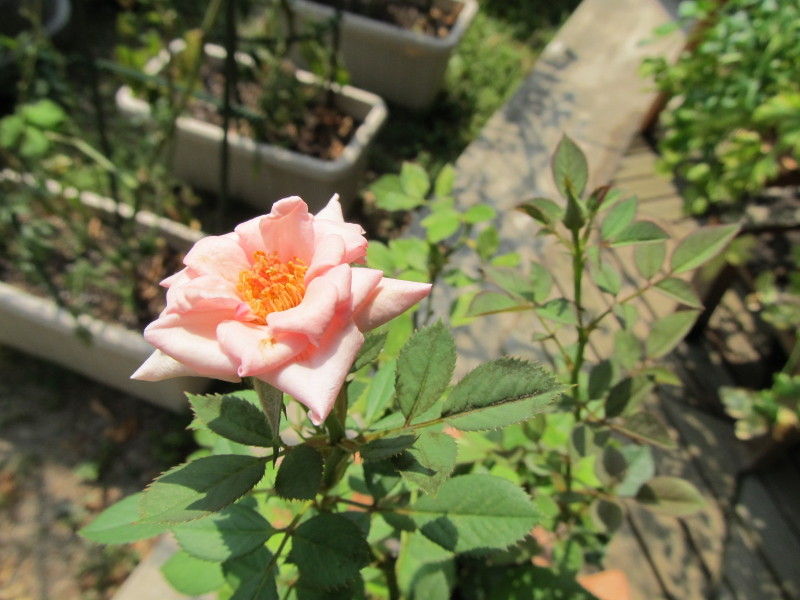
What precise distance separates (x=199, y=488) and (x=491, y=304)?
0.45 meters

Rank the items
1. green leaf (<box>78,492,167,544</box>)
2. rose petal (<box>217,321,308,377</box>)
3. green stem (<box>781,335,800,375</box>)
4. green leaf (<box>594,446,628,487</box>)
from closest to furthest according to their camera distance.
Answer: rose petal (<box>217,321,308,377</box>) → green leaf (<box>78,492,167,544</box>) → green leaf (<box>594,446,628,487</box>) → green stem (<box>781,335,800,375</box>)

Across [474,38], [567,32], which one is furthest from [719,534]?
[474,38]

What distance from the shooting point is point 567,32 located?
10.2ft

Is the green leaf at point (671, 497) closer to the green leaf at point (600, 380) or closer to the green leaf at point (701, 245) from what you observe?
the green leaf at point (600, 380)

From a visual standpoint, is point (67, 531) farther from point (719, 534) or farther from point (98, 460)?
point (719, 534)

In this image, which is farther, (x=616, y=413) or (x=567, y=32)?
(x=567, y=32)

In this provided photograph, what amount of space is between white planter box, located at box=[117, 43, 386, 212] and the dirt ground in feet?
2.80

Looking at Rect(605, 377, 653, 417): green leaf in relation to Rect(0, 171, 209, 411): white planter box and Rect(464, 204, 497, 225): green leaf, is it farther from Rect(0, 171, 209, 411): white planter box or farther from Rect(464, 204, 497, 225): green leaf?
Rect(0, 171, 209, 411): white planter box

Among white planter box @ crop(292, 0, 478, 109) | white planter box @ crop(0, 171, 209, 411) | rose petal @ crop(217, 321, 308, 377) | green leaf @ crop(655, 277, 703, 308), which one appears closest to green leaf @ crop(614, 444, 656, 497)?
green leaf @ crop(655, 277, 703, 308)

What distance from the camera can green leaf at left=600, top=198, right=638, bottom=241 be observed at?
0.81 m

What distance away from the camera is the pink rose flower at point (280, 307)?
1.52 ft

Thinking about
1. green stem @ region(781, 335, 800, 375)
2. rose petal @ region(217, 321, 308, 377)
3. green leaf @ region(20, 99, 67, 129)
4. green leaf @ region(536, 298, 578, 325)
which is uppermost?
rose petal @ region(217, 321, 308, 377)

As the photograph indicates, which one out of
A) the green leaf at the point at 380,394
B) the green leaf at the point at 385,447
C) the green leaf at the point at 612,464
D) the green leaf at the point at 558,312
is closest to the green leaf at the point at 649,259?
the green leaf at the point at 558,312

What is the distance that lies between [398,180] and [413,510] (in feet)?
2.05
